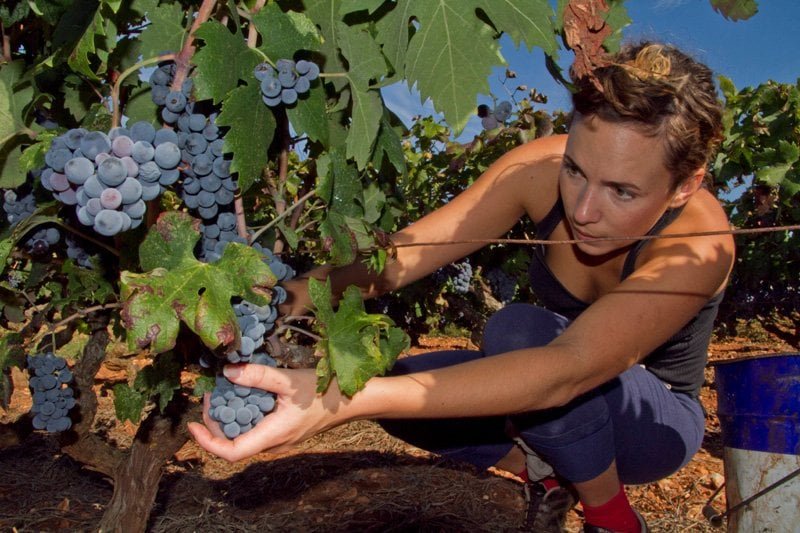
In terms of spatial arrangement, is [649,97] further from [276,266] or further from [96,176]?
[96,176]

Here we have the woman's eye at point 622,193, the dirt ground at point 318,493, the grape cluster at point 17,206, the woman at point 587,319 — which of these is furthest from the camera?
the dirt ground at point 318,493

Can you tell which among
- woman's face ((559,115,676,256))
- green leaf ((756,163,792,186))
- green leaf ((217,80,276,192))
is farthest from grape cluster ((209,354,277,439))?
green leaf ((756,163,792,186))

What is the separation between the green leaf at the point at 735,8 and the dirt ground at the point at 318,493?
2095 millimetres

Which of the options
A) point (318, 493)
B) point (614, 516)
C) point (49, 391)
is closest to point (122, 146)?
point (49, 391)

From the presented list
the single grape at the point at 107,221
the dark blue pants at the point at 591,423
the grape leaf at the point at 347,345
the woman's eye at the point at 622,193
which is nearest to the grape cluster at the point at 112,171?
the single grape at the point at 107,221

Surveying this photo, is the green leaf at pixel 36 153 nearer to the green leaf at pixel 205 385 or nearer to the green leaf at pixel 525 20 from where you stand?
the green leaf at pixel 205 385

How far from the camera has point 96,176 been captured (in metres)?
1.15

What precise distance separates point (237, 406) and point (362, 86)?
67 centimetres

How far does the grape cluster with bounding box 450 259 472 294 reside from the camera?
5.79 metres

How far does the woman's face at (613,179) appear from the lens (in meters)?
1.79

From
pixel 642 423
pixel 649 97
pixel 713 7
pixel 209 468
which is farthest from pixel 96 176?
pixel 209 468

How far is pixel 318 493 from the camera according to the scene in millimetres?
3188

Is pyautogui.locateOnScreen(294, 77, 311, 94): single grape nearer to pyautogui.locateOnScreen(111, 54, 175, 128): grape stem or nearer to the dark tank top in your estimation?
pyautogui.locateOnScreen(111, 54, 175, 128): grape stem

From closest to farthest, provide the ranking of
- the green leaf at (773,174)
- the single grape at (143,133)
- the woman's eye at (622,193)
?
1. the single grape at (143,133)
2. the woman's eye at (622,193)
3. the green leaf at (773,174)
